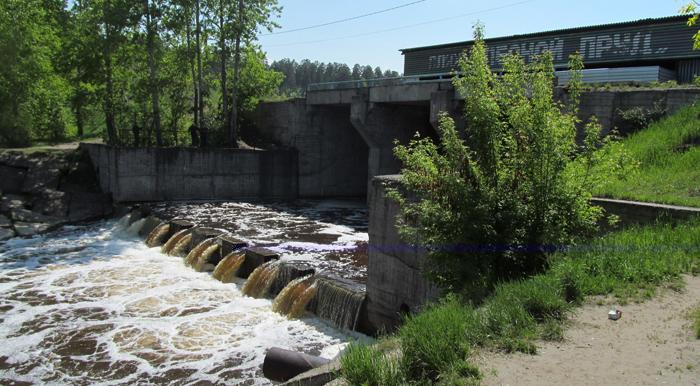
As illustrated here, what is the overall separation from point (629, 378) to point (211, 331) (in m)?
9.66

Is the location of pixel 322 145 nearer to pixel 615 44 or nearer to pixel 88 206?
pixel 88 206

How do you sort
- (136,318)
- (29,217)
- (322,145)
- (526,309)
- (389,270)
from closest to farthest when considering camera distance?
(526,309), (389,270), (136,318), (29,217), (322,145)

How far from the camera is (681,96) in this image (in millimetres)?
15062

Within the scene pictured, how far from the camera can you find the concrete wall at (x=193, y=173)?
26812 millimetres

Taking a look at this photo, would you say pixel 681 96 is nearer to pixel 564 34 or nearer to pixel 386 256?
pixel 386 256

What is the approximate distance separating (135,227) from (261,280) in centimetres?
1045

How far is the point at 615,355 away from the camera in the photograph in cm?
502

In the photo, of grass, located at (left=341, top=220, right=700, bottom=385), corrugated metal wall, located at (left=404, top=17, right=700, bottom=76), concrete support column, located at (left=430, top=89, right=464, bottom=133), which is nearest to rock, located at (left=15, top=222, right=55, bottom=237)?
concrete support column, located at (left=430, top=89, right=464, bottom=133)

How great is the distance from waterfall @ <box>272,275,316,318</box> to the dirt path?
8.11 meters

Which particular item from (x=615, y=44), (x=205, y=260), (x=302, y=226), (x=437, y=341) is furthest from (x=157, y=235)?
(x=615, y=44)

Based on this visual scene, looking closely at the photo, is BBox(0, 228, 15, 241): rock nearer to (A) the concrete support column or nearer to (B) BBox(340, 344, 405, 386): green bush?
(A) the concrete support column

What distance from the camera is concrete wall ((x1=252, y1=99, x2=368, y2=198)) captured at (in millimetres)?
31172

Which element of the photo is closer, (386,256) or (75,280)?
(386,256)

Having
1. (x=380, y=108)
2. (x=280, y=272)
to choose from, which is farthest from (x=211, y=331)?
(x=380, y=108)
